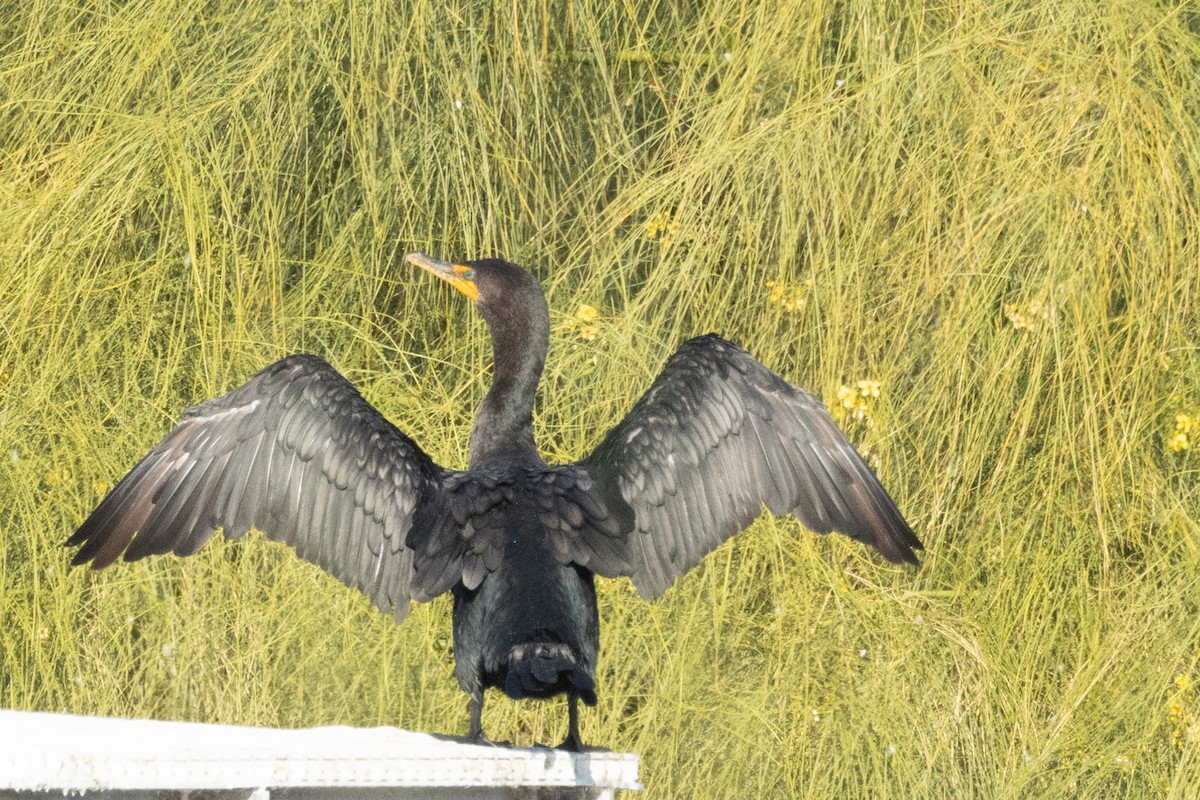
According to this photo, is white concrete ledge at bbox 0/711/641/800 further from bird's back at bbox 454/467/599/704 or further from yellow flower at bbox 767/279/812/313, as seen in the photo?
yellow flower at bbox 767/279/812/313

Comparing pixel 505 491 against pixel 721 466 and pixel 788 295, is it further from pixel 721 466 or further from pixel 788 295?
pixel 788 295

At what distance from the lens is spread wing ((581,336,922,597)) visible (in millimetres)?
3523

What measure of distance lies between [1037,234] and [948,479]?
2.42 feet

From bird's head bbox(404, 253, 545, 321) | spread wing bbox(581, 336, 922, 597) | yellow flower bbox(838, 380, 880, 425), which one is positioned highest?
bird's head bbox(404, 253, 545, 321)

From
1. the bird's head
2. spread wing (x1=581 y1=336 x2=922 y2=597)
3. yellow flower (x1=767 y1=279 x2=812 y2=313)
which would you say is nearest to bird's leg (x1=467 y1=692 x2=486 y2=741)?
spread wing (x1=581 y1=336 x2=922 y2=597)

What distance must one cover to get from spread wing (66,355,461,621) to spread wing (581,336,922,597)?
1.41 feet

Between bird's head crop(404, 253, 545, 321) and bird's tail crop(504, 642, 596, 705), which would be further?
bird's head crop(404, 253, 545, 321)

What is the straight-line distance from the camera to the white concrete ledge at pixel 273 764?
2021mm

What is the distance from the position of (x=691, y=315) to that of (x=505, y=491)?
1.65 metres

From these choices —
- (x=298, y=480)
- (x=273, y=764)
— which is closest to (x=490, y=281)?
(x=298, y=480)

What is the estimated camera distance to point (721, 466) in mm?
3617

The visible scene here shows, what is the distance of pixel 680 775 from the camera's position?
171 inches

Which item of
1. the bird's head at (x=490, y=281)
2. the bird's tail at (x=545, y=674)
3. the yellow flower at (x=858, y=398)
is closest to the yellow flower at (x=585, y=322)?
the yellow flower at (x=858, y=398)

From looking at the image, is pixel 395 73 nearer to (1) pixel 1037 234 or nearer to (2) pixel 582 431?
(2) pixel 582 431
